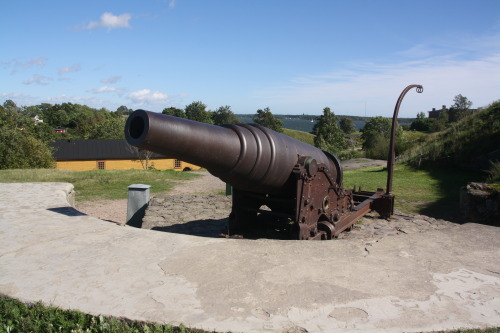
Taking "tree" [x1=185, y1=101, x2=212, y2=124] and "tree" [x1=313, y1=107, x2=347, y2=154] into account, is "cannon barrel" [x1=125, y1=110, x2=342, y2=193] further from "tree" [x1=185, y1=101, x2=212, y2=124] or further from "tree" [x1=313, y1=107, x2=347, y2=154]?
"tree" [x1=185, y1=101, x2=212, y2=124]

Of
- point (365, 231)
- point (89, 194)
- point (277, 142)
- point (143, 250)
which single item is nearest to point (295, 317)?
point (143, 250)

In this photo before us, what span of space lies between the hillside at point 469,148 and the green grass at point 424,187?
49cm

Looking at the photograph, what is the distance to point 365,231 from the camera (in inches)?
241

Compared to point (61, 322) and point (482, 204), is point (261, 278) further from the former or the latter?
point (482, 204)

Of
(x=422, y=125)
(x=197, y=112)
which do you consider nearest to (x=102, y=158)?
(x=197, y=112)

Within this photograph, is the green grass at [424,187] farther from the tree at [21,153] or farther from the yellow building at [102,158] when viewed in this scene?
the yellow building at [102,158]

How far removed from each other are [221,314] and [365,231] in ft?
13.9

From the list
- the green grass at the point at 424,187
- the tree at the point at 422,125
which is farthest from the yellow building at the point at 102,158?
the tree at the point at 422,125

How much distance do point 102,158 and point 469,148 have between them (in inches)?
1241

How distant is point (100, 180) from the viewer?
1393 cm

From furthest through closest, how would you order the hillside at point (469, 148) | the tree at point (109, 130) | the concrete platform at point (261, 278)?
the tree at point (109, 130) → the hillside at point (469, 148) → the concrete platform at point (261, 278)

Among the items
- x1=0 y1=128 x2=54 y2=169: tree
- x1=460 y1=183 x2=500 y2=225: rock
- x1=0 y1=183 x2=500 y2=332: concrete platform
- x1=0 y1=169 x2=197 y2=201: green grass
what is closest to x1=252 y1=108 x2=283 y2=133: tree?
x1=0 y1=128 x2=54 y2=169: tree

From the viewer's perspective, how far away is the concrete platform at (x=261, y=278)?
7.77 feet

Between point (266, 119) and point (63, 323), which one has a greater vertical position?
point (266, 119)
